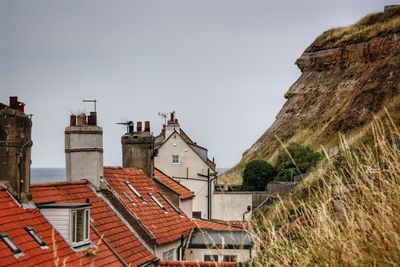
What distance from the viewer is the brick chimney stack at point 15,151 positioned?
16734mm

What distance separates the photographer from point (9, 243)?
15.0 metres

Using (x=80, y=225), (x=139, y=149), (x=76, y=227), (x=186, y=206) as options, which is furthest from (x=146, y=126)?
(x=76, y=227)

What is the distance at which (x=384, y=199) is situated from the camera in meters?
5.98

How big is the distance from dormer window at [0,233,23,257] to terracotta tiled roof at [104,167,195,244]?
7.91m

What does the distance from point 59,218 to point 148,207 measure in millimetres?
7708

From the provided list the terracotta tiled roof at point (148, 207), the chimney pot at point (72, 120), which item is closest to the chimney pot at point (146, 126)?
the terracotta tiled roof at point (148, 207)

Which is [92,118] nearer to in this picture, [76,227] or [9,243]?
[76,227]

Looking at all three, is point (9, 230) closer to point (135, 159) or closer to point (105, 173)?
point (105, 173)

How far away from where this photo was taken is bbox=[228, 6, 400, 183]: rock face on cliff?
191 feet

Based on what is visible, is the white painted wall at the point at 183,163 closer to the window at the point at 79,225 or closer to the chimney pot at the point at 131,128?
the chimney pot at the point at 131,128

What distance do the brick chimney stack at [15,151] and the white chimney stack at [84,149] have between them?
4648 mm

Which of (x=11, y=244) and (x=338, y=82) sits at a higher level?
(x=338, y=82)

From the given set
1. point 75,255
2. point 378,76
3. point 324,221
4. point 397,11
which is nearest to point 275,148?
point 378,76

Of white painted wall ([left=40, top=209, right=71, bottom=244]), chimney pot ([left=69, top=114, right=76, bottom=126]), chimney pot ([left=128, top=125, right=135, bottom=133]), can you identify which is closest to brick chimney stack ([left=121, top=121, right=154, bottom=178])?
chimney pot ([left=128, top=125, right=135, bottom=133])
